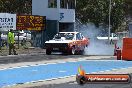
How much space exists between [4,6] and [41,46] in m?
34.1

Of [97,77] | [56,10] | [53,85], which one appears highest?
[56,10]

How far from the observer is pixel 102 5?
2712 inches

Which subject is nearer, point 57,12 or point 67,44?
point 67,44

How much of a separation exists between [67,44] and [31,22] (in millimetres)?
9863

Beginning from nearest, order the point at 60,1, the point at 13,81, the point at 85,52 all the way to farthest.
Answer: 1. the point at 13,81
2. the point at 85,52
3. the point at 60,1

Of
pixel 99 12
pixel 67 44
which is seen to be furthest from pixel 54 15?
pixel 99 12

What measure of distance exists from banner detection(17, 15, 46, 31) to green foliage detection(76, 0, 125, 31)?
93.6ft

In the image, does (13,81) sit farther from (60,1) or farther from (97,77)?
(60,1)

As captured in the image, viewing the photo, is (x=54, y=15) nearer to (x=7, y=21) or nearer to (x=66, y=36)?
(x=7, y=21)

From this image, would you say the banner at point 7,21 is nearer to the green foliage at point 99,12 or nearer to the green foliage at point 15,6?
the green foliage at point 99,12

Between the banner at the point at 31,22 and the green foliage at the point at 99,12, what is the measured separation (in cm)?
2853

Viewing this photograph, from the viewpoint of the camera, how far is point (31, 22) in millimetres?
37625

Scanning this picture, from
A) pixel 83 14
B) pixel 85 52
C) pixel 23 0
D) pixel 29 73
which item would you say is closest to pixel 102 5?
pixel 83 14

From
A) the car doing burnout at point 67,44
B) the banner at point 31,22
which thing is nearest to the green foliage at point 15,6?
the banner at point 31,22
